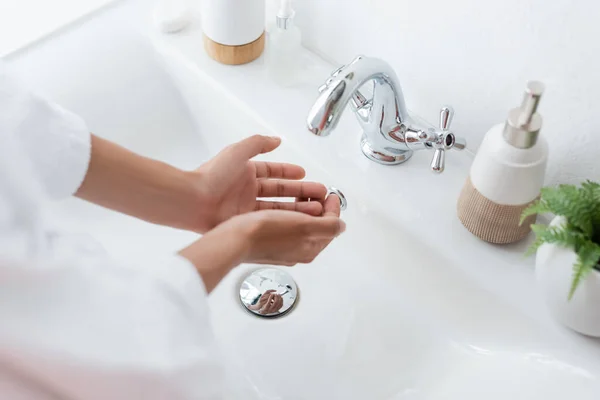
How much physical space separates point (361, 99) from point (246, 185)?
16cm

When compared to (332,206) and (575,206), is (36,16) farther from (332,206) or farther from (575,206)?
(575,206)

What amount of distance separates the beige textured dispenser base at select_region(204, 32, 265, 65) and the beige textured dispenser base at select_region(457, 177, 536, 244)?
35 centimetres

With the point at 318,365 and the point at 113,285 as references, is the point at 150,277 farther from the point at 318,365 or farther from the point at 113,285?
the point at 318,365

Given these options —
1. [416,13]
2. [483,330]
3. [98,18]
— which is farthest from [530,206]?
[98,18]

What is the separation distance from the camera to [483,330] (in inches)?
28.8

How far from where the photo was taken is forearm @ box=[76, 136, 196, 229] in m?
0.64

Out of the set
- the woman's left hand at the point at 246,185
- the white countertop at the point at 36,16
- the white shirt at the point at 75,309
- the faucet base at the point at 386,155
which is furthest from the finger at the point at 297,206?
the white countertop at the point at 36,16

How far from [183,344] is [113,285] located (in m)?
0.07

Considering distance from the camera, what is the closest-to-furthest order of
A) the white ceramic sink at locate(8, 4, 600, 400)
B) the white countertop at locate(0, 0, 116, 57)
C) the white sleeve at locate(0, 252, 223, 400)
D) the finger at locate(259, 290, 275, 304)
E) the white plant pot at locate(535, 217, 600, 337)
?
the white sleeve at locate(0, 252, 223, 400)
the white plant pot at locate(535, 217, 600, 337)
the white ceramic sink at locate(8, 4, 600, 400)
the finger at locate(259, 290, 275, 304)
the white countertop at locate(0, 0, 116, 57)

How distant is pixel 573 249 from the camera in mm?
596

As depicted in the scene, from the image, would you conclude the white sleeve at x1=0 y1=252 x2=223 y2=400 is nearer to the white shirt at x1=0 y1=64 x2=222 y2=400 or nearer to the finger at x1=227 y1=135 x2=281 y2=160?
the white shirt at x1=0 y1=64 x2=222 y2=400

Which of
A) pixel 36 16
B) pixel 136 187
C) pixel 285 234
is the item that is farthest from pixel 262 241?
pixel 36 16

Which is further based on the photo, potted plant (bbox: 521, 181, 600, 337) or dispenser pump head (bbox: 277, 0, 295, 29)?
dispenser pump head (bbox: 277, 0, 295, 29)

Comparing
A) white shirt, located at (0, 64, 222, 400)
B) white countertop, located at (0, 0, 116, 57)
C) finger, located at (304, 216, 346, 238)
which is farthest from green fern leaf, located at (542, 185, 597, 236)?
white countertop, located at (0, 0, 116, 57)
